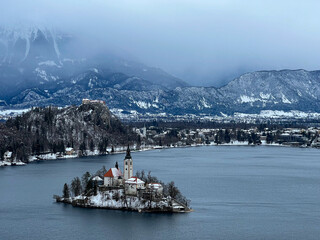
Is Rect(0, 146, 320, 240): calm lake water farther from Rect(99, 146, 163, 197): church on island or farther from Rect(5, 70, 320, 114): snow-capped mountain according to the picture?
Rect(5, 70, 320, 114): snow-capped mountain

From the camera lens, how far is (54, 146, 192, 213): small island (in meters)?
30.8

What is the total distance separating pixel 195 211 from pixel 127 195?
10.8ft

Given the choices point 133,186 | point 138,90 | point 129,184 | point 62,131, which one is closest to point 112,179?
point 129,184

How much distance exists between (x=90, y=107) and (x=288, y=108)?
100346mm

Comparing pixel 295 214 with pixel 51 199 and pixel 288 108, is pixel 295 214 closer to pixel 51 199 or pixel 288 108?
pixel 51 199

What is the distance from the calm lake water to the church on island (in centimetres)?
136

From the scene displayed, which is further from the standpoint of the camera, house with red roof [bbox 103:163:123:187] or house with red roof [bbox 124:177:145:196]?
house with red roof [bbox 103:163:123:187]

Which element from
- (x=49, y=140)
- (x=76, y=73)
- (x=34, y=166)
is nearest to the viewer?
(x=34, y=166)

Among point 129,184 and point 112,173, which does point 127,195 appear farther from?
point 112,173

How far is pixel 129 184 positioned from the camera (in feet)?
104

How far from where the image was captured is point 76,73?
637 ft

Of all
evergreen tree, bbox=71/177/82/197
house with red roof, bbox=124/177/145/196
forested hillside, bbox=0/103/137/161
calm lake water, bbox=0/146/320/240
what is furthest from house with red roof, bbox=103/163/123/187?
forested hillside, bbox=0/103/137/161

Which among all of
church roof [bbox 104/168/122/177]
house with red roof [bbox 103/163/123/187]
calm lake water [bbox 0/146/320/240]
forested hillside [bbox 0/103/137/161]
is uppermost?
forested hillside [bbox 0/103/137/161]

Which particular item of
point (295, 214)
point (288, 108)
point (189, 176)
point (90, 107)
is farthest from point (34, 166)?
point (288, 108)
